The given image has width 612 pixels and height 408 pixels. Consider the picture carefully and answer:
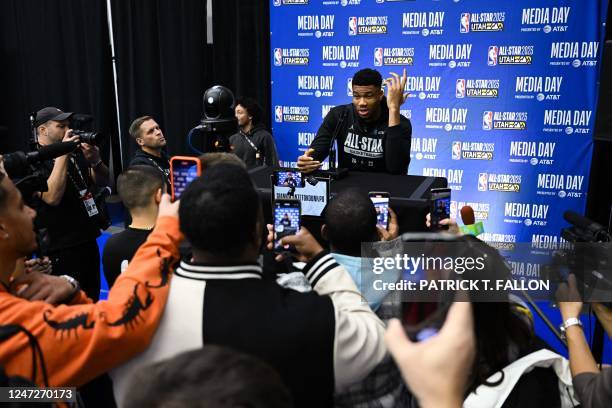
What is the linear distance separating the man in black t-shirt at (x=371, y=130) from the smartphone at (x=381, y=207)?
2.94 ft

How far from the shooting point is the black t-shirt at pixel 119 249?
6.30ft

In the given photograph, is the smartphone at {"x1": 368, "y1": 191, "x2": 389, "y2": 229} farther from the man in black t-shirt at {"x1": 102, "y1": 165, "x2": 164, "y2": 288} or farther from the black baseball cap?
the black baseball cap

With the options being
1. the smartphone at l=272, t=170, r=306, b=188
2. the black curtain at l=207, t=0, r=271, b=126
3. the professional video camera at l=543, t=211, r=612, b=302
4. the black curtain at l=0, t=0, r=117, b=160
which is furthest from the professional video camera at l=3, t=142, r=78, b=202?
the black curtain at l=0, t=0, r=117, b=160

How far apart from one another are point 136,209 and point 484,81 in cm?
326

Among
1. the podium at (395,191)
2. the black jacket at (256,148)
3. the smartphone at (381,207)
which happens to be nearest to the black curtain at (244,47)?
the black jacket at (256,148)

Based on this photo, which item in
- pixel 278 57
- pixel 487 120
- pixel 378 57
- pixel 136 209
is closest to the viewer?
pixel 136 209

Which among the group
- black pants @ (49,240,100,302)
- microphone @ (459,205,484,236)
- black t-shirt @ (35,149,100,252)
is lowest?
black pants @ (49,240,100,302)

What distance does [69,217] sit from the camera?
2.91 meters

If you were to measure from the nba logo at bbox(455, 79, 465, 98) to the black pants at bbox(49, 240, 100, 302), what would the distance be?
303 cm

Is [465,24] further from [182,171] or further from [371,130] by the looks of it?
[182,171]

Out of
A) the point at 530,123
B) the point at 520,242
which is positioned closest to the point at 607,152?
the point at 530,123

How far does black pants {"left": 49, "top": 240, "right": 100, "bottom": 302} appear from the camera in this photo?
2.90m

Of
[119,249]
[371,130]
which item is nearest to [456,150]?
[371,130]

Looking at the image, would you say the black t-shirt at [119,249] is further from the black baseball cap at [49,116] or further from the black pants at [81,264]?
the black baseball cap at [49,116]
